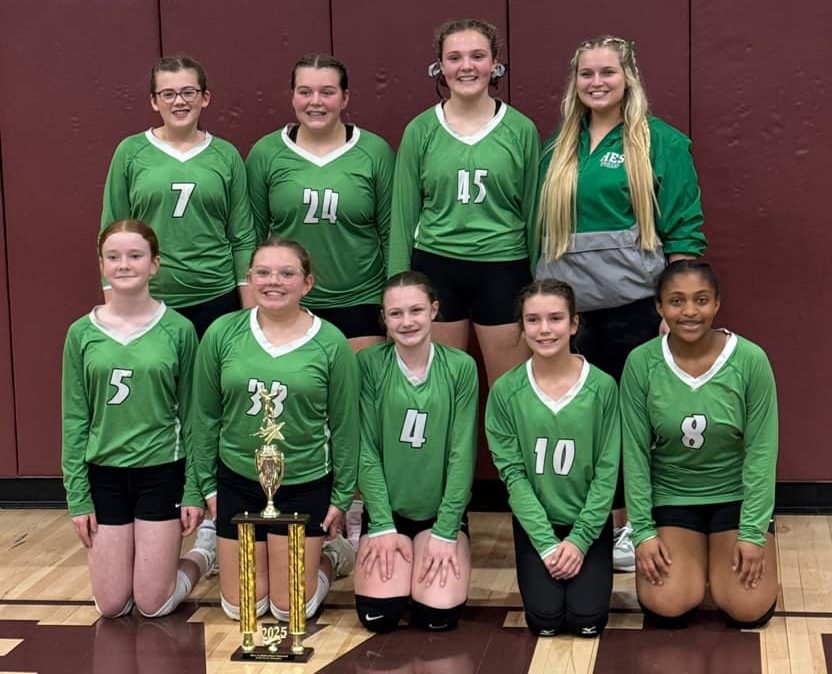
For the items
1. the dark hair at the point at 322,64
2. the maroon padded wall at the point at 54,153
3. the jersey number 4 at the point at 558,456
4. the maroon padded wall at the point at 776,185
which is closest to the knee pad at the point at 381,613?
the jersey number 4 at the point at 558,456

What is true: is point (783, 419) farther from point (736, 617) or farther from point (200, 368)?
point (200, 368)

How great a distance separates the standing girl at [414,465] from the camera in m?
4.47

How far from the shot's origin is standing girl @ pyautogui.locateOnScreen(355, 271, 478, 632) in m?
4.47

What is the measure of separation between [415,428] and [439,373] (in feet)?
0.67

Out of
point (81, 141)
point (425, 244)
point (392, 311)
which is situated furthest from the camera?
point (81, 141)

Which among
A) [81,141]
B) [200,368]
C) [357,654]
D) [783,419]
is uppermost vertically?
[81,141]

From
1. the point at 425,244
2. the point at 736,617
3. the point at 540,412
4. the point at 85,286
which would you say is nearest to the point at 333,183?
the point at 425,244

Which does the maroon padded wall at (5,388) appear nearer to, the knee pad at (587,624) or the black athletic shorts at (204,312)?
the black athletic shorts at (204,312)

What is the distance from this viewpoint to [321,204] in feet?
16.4

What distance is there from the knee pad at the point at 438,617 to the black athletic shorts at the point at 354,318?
3.75ft

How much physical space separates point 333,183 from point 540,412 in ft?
3.84

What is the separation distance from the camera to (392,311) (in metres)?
4.53

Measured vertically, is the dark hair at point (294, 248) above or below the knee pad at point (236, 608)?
above

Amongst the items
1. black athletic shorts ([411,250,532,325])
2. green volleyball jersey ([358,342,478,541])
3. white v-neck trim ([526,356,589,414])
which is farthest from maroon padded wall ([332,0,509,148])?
white v-neck trim ([526,356,589,414])
